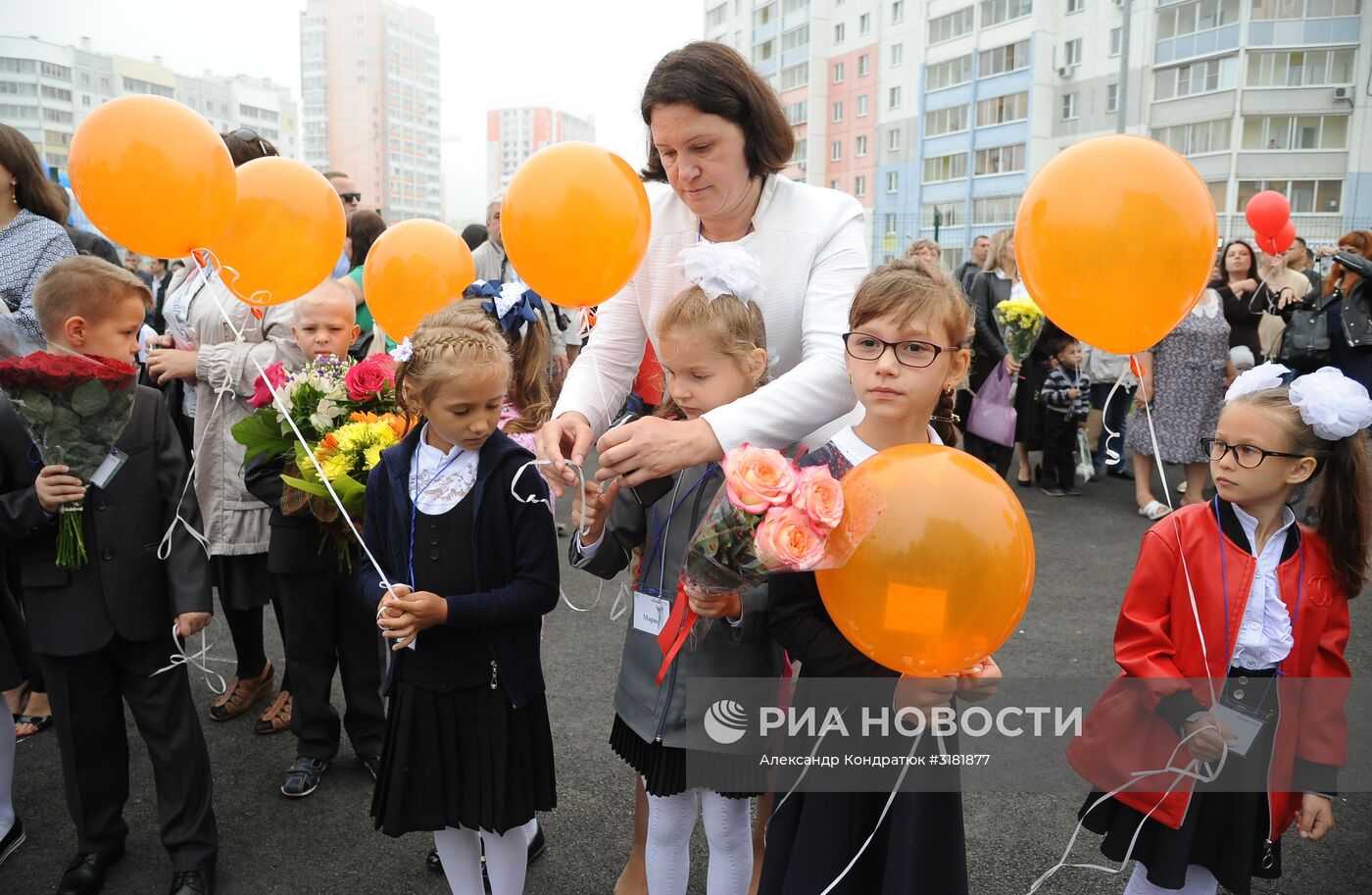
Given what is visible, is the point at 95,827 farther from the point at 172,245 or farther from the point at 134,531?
the point at 172,245

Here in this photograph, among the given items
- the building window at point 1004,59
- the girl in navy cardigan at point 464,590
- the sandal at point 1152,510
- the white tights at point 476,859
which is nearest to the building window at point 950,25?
the building window at point 1004,59

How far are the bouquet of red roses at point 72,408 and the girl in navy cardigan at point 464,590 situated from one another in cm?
82

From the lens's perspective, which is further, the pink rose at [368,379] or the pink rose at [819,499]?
the pink rose at [368,379]

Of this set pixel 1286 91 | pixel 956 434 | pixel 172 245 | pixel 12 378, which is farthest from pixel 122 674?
pixel 1286 91

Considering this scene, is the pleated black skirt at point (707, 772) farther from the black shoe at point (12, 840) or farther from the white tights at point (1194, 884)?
the black shoe at point (12, 840)

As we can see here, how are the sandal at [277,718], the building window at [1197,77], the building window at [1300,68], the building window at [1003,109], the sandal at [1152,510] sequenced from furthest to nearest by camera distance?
the building window at [1003,109], the building window at [1197,77], the building window at [1300,68], the sandal at [1152,510], the sandal at [277,718]

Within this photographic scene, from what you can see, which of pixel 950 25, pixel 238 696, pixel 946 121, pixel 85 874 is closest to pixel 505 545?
pixel 85 874

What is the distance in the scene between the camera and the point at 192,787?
100 inches

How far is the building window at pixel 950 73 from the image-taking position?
39.2m

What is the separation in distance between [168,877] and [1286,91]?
122ft

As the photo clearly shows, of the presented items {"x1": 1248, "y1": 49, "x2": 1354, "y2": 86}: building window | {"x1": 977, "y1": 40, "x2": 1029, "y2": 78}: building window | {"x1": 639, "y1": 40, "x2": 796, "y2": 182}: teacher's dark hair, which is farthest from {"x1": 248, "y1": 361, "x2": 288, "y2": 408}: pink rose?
{"x1": 977, "y1": 40, "x2": 1029, "y2": 78}: building window

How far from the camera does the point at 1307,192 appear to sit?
2995 cm

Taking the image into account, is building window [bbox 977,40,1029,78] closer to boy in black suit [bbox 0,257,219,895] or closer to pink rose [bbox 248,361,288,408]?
pink rose [bbox 248,361,288,408]

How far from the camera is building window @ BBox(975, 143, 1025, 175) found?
3669cm
